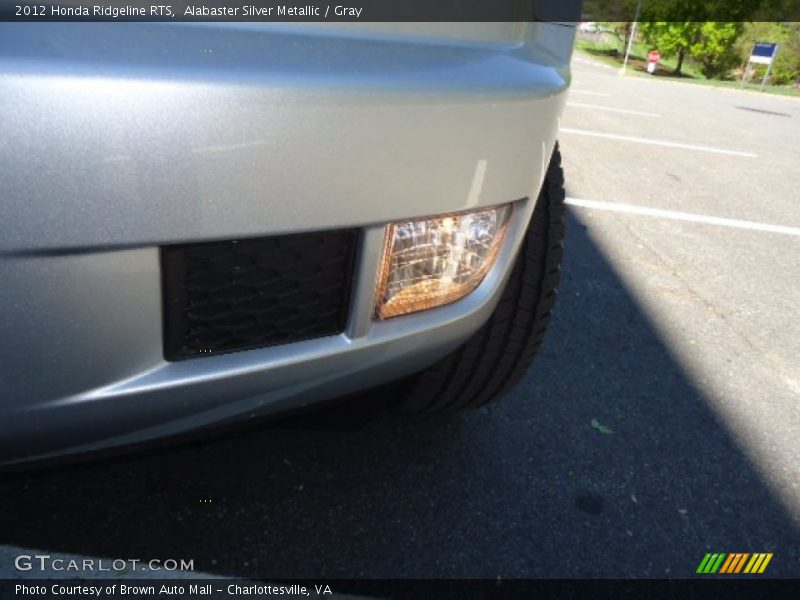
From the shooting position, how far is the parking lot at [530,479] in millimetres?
1232

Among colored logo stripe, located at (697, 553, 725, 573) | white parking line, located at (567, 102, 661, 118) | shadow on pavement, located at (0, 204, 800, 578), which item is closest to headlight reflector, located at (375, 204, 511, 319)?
shadow on pavement, located at (0, 204, 800, 578)

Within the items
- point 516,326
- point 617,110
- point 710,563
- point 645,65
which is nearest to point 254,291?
point 516,326

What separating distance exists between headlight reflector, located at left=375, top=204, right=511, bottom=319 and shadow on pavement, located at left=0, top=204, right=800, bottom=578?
1.21ft

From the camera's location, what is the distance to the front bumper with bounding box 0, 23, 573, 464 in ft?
2.06

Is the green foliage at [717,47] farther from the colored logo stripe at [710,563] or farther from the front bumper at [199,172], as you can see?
the front bumper at [199,172]

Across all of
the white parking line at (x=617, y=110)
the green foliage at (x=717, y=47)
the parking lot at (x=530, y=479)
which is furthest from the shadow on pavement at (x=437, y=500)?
the green foliage at (x=717, y=47)

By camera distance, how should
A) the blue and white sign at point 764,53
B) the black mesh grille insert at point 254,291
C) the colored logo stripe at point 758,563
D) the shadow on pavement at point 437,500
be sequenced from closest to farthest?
the black mesh grille insert at point 254,291
the shadow on pavement at point 437,500
the colored logo stripe at point 758,563
the blue and white sign at point 764,53

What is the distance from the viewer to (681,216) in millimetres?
3697

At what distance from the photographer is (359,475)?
1424 millimetres

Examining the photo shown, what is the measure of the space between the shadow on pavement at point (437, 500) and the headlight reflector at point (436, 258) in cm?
37

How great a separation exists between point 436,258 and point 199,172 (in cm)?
41

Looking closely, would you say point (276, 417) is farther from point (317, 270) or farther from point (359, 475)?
point (359, 475)

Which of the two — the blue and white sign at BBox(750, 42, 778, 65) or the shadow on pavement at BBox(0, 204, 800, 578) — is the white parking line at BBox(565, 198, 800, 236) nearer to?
the shadow on pavement at BBox(0, 204, 800, 578)

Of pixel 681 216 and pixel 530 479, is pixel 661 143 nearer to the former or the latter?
pixel 681 216
